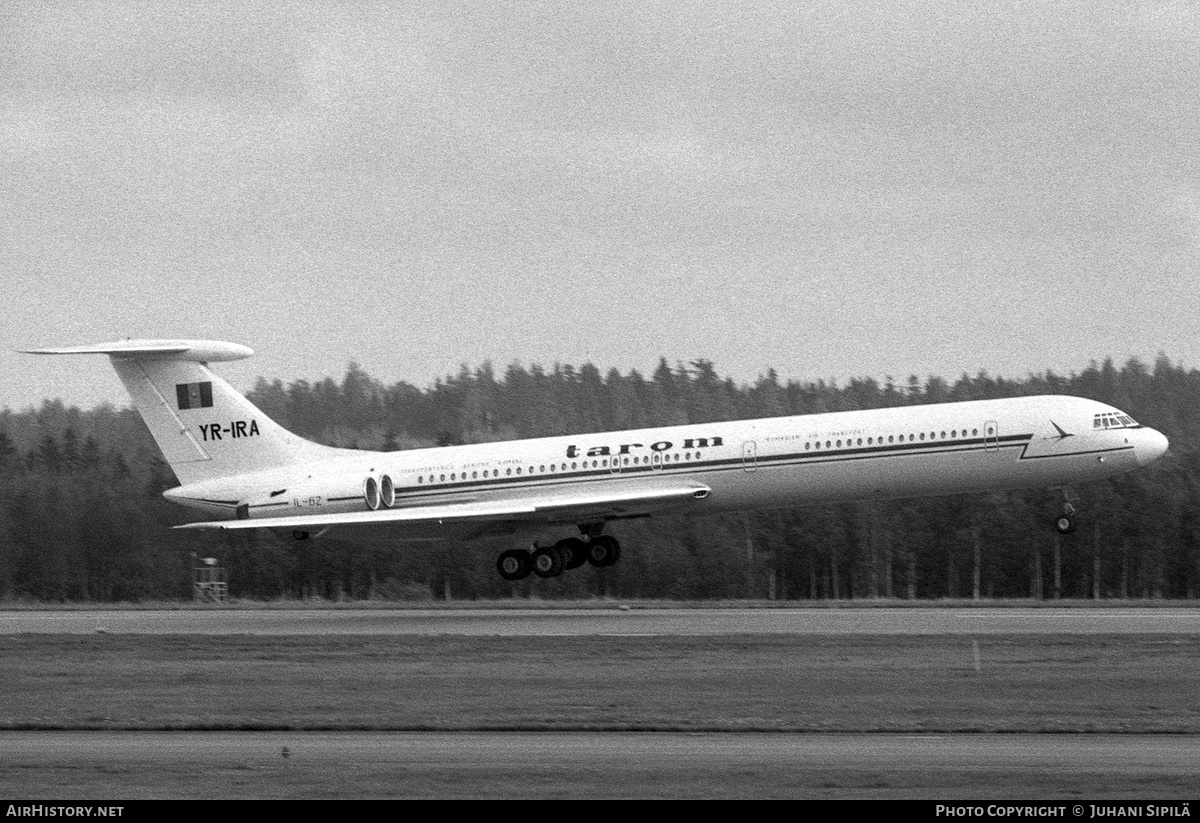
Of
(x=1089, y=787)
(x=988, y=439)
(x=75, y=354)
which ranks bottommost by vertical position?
(x=1089, y=787)

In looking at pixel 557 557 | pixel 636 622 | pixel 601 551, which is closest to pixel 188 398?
pixel 557 557

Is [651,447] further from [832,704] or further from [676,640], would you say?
[832,704]

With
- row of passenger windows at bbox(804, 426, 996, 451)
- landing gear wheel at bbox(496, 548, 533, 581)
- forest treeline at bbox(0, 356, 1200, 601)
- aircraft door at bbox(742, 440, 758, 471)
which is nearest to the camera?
row of passenger windows at bbox(804, 426, 996, 451)

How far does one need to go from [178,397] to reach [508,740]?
28.5m

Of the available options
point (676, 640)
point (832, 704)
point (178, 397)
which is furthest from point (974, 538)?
point (832, 704)

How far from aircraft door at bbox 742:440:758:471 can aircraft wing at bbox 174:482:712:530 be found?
1184mm

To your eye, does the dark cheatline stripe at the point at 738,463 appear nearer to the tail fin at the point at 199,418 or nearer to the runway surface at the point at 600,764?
the tail fin at the point at 199,418

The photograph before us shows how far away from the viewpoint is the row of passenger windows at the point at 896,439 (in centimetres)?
3981

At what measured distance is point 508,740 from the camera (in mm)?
18484

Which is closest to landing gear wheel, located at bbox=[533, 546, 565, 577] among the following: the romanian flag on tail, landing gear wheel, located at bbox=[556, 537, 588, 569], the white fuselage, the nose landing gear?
landing gear wheel, located at bbox=[556, 537, 588, 569]

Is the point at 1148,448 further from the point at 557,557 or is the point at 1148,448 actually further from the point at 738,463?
the point at 557,557

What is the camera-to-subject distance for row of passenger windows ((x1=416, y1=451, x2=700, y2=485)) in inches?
1651

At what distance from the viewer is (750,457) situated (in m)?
40.9

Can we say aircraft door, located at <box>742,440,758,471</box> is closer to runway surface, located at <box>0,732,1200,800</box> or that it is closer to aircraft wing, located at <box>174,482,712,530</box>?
aircraft wing, located at <box>174,482,712,530</box>
